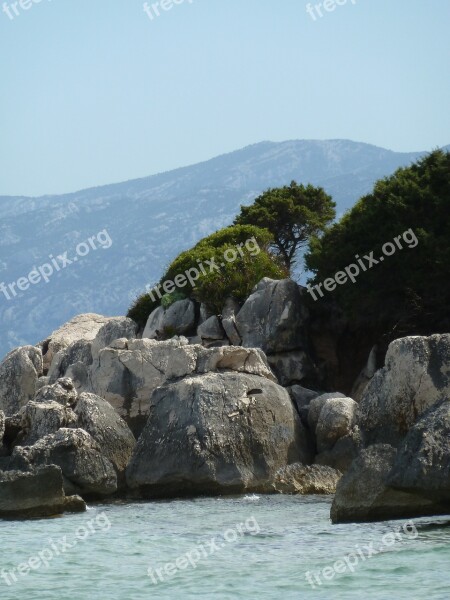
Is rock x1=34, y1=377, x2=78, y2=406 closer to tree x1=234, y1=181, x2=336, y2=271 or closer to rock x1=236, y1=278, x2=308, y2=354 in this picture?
rock x1=236, y1=278, x2=308, y2=354

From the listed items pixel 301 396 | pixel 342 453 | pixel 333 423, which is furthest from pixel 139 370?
pixel 342 453

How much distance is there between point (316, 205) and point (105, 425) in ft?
122

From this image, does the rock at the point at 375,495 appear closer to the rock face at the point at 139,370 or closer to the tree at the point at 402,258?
the rock face at the point at 139,370

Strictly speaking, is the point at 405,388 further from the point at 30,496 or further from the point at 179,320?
the point at 179,320

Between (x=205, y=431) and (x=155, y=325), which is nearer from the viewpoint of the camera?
(x=205, y=431)

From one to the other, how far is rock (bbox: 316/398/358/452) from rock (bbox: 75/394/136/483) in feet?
17.7

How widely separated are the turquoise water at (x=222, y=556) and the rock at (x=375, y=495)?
27cm

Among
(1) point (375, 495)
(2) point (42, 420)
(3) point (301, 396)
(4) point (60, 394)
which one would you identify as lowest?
(1) point (375, 495)

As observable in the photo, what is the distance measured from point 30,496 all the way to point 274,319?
19240 mm

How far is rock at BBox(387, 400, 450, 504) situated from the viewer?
22.2 meters

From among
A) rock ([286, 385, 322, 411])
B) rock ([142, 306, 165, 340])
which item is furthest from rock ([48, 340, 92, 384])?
rock ([286, 385, 322, 411])

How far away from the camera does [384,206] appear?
46531 mm

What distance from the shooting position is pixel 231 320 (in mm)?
46969

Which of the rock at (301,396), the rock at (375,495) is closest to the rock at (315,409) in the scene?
the rock at (301,396)
